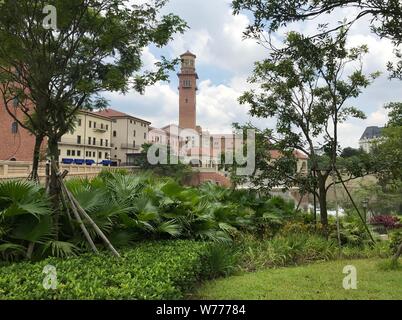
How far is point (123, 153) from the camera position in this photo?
2884 inches

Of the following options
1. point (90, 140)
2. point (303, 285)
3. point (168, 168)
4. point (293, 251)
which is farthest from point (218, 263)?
point (90, 140)

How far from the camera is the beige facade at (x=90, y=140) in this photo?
60.7m

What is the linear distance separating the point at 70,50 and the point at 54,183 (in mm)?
2109

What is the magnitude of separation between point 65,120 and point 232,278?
3.67 meters

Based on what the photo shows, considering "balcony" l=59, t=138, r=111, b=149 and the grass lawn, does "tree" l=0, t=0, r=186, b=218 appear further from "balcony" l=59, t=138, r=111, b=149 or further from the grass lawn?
"balcony" l=59, t=138, r=111, b=149

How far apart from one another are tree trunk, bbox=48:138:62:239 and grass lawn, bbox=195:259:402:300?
93.2 inches

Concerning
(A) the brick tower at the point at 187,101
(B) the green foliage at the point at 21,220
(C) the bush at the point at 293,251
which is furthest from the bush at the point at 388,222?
(A) the brick tower at the point at 187,101

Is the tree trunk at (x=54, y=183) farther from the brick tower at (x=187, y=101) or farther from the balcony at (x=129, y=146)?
the brick tower at (x=187, y=101)

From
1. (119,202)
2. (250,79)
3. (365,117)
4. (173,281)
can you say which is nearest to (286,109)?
(250,79)

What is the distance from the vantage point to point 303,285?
5.77m

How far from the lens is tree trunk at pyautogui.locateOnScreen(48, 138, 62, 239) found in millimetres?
5945

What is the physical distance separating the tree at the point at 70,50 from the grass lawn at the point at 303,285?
280 cm

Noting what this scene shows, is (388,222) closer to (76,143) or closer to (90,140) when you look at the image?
(76,143)
